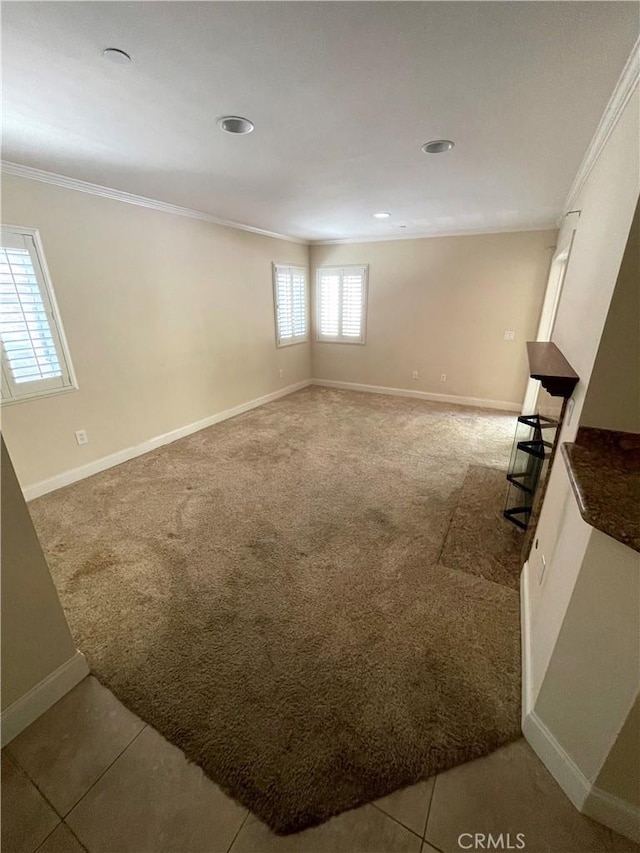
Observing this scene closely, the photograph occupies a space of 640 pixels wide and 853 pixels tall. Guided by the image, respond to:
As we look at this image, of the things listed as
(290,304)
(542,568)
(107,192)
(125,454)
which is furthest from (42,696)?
(290,304)

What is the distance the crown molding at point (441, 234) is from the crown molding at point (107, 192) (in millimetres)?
1555

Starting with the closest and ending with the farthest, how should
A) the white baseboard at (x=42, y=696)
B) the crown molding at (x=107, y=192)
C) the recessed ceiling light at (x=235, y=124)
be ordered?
1. the white baseboard at (x=42, y=696)
2. the recessed ceiling light at (x=235, y=124)
3. the crown molding at (x=107, y=192)

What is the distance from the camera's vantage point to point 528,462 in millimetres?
2391

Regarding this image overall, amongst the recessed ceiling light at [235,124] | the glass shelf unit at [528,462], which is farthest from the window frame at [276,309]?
the glass shelf unit at [528,462]

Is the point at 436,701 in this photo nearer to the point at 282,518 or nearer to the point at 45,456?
the point at 282,518

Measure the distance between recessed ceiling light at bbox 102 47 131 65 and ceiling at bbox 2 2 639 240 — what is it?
1.1 inches

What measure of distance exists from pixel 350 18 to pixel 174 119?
3.49ft

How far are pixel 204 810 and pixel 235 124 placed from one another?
9.39 ft

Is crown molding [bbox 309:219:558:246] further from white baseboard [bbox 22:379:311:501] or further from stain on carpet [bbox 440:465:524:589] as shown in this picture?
stain on carpet [bbox 440:465:524:589]

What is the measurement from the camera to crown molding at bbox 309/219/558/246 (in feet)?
13.5

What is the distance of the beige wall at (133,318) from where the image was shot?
2.70 m

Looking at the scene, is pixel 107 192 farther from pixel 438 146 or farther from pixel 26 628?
pixel 26 628

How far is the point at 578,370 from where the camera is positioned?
1523mm
